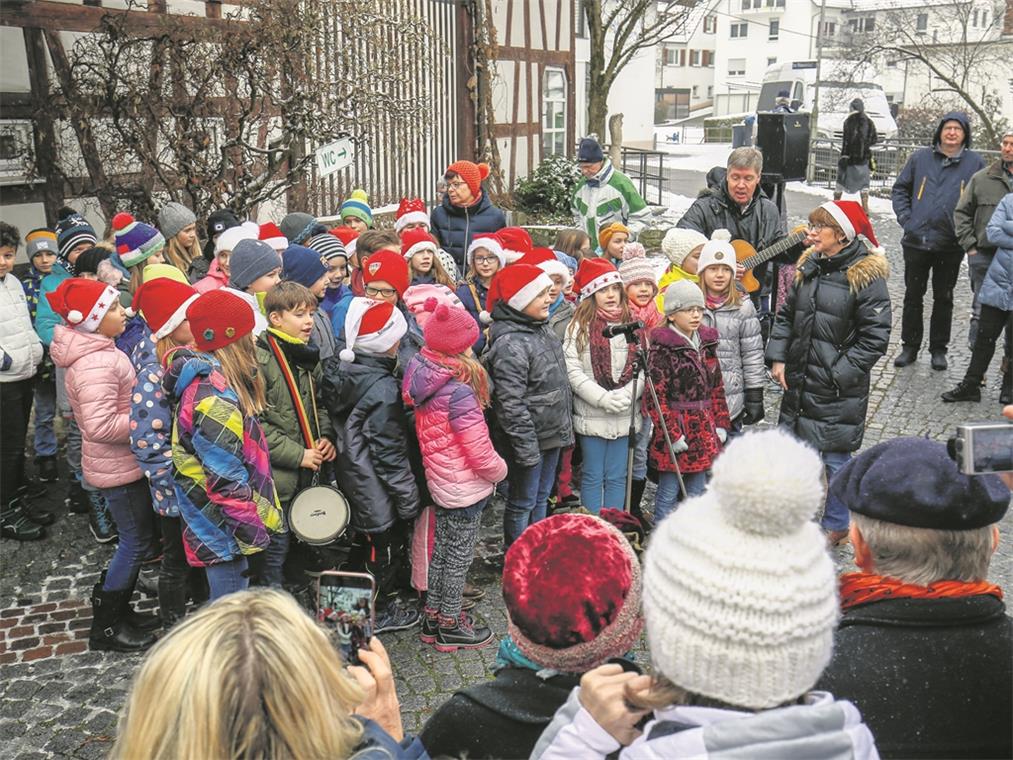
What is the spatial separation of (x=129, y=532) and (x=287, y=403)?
0.95 m

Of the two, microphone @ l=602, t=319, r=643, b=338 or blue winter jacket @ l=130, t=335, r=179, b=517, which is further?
microphone @ l=602, t=319, r=643, b=338

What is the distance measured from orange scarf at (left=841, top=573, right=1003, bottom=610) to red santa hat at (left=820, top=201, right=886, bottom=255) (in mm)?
3359

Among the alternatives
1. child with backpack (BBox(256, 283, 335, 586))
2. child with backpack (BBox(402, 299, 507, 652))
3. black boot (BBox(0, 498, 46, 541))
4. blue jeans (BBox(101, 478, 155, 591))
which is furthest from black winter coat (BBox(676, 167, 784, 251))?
black boot (BBox(0, 498, 46, 541))

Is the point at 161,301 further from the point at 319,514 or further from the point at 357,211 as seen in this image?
the point at 357,211

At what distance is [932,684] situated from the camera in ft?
6.81

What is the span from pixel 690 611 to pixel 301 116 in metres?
7.82

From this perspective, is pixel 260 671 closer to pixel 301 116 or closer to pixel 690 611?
pixel 690 611

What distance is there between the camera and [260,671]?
5.51ft

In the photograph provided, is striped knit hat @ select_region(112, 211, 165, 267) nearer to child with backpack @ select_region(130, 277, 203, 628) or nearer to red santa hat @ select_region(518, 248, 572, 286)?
child with backpack @ select_region(130, 277, 203, 628)

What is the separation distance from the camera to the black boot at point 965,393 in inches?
309

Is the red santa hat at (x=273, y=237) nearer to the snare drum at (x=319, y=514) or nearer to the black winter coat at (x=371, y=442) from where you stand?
the black winter coat at (x=371, y=442)

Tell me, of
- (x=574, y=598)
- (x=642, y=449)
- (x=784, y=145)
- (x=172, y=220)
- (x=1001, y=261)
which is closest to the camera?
(x=574, y=598)

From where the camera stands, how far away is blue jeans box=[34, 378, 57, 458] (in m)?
6.39

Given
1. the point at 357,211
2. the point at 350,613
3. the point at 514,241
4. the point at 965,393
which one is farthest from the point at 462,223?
the point at 350,613
